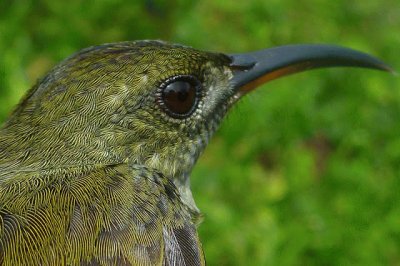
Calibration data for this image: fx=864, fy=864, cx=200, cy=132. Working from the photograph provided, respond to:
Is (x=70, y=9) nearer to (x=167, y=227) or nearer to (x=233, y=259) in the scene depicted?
(x=233, y=259)

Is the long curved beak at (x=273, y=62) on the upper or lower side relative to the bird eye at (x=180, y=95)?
upper

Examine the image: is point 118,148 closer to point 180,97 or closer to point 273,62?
point 180,97

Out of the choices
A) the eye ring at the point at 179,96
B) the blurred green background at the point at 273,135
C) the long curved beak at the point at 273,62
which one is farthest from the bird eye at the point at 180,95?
the blurred green background at the point at 273,135

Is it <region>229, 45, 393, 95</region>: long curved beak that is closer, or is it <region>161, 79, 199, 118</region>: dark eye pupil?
<region>161, 79, 199, 118</region>: dark eye pupil

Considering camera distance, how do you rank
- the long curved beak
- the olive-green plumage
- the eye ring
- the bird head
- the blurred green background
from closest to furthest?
the olive-green plumage → the bird head → the eye ring → the long curved beak → the blurred green background

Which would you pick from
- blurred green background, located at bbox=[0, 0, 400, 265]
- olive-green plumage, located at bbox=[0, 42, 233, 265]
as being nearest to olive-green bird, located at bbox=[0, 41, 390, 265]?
olive-green plumage, located at bbox=[0, 42, 233, 265]

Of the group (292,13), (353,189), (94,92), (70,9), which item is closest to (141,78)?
(94,92)

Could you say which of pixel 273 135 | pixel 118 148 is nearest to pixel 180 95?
pixel 118 148

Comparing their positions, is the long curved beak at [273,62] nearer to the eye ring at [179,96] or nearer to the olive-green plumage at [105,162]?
the olive-green plumage at [105,162]

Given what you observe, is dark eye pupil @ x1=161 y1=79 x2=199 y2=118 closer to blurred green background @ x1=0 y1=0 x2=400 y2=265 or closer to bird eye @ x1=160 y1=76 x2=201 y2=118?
bird eye @ x1=160 y1=76 x2=201 y2=118
